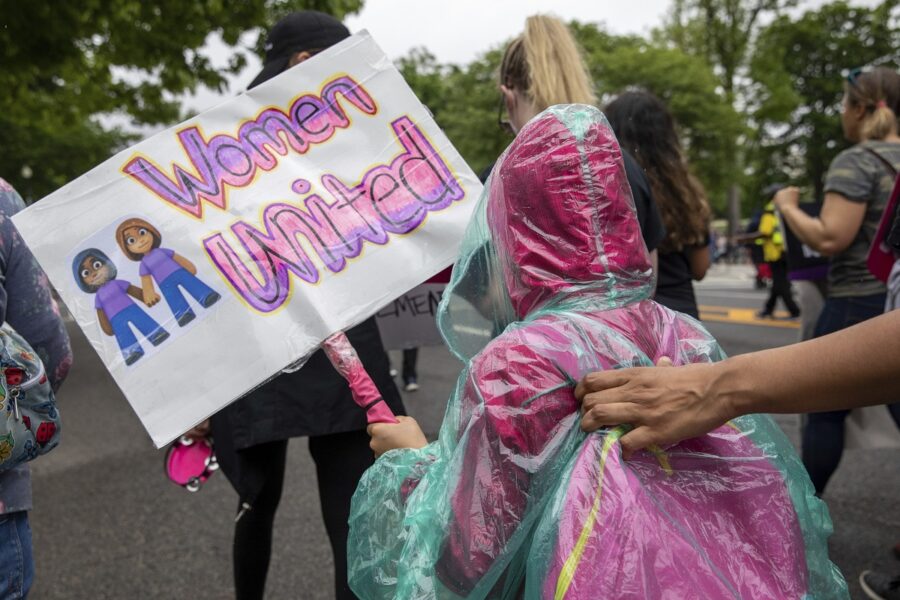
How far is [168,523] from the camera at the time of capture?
350cm

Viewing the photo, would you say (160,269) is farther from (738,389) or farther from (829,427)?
(829,427)

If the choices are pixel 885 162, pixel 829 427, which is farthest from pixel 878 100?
pixel 829 427

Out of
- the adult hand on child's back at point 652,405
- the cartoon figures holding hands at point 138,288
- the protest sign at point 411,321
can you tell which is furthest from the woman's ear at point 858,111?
the cartoon figures holding hands at point 138,288

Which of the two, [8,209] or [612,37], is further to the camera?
[612,37]

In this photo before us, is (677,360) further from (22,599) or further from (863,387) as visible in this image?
(22,599)

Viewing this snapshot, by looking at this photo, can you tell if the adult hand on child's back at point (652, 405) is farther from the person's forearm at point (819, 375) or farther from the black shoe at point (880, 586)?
the black shoe at point (880, 586)

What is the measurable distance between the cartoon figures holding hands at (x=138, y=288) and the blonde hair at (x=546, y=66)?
96 centimetres

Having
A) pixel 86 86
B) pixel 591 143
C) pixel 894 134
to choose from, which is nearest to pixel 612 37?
pixel 86 86

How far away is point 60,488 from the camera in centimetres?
409

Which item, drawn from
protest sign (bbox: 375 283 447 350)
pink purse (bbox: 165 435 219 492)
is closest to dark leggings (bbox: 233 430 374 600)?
pink purse (bbox: 165 435 219 492)

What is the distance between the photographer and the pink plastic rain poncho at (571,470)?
1017 millimetres

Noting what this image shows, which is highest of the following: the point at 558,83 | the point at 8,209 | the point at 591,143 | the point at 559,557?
the point at 8,209

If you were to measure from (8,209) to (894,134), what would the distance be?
297 centimetres

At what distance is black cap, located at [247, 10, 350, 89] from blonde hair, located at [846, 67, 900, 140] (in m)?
2.13
